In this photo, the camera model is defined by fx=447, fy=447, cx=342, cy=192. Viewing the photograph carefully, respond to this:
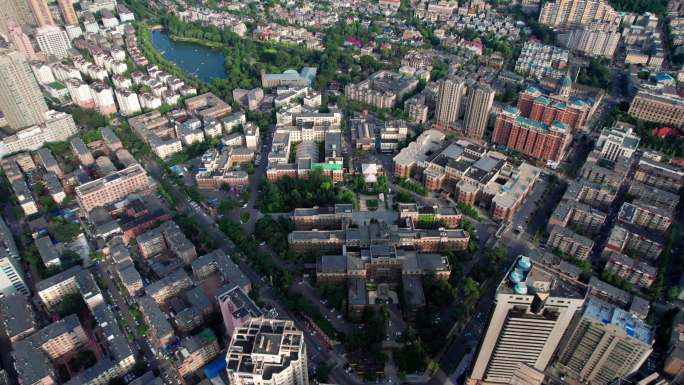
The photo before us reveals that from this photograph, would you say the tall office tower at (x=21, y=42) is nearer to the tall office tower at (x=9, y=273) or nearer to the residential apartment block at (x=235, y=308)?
the tall office tower at (x=9, y=273)

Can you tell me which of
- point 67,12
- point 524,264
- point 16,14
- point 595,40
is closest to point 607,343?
point 524,264

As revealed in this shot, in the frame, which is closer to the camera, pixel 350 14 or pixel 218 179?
pixel 218 179

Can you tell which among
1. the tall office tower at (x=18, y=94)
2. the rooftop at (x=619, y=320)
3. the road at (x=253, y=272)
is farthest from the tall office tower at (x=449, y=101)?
the tall office tower at (x=18, y=94)

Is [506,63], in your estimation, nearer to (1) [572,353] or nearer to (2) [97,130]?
(1) [572,353]

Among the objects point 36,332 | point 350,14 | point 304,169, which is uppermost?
point 350,14

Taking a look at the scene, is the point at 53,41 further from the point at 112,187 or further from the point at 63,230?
the point at 63,230

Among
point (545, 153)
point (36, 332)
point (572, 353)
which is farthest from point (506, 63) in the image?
A: point (36, 332)
